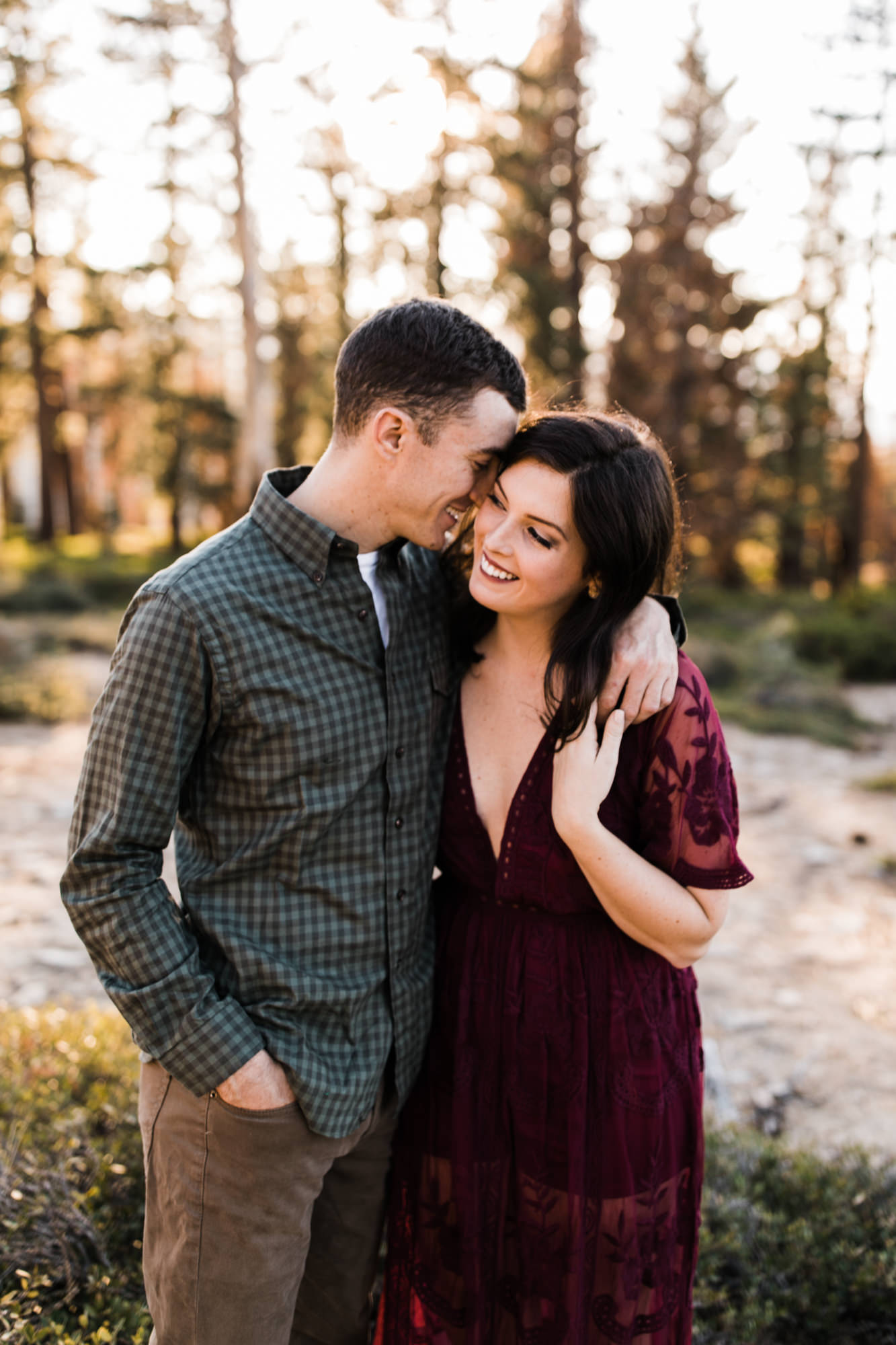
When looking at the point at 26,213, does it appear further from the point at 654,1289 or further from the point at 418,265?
the point at 654,1289

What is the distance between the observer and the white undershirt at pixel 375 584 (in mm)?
1979

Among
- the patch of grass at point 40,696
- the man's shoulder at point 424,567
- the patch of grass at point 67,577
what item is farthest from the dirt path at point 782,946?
the patch of grass at point 67,577

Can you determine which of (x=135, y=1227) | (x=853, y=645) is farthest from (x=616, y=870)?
(x=853, y=645)

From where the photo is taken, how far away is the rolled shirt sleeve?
5.24ft

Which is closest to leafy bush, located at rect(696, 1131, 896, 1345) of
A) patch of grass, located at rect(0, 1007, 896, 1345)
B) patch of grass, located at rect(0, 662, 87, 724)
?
patch of grass, located at rect(0, 1007, 896, 1345)

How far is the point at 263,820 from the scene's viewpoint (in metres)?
1.73

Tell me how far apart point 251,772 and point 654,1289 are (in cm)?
132

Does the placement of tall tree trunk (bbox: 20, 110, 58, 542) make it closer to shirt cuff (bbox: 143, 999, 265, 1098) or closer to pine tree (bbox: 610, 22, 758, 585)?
pine tree (bbox: 610, 22, 758, 585)

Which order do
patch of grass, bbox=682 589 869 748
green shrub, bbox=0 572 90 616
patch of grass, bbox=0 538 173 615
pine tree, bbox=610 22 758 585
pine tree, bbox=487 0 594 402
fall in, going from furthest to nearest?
pine tree, bbox=610 22 758 585 < pine tree, bbox=487 0 594 402 < patch of grass, bbox=0 538 173 615 < green shrub, bbox=0 572 90 616 < patch of grass, bbox=682 589 869 748

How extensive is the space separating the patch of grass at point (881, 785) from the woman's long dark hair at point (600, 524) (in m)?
6.32

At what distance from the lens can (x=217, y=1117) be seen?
5.49 ft

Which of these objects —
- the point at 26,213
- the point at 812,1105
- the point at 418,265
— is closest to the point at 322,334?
the point at 418,265

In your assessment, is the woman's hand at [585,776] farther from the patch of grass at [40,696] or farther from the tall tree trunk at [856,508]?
the tall tree trunk at [856,508]

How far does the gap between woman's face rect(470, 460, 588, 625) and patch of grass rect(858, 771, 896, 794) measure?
6.49 meters
